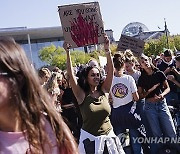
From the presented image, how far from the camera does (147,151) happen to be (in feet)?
19.7

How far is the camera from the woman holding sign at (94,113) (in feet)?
13.0

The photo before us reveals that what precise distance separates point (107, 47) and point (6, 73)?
10.0 feet

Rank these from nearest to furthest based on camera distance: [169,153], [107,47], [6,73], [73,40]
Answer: [6,73] → [107,47] → [73,40] → [169,153]

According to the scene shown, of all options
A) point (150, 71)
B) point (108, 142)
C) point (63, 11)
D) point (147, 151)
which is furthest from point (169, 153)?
point (63, 11)

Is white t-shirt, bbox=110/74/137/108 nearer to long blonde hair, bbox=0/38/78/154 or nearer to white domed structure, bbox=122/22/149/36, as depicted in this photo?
long blonde hair, bbox=0/38/78/154

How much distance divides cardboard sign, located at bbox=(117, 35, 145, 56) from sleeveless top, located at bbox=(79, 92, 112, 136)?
4184 millimetres

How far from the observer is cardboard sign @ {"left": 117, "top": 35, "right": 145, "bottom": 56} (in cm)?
818

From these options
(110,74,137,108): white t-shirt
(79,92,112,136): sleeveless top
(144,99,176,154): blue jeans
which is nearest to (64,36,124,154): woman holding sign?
(79,92,112,136): sleeveless top

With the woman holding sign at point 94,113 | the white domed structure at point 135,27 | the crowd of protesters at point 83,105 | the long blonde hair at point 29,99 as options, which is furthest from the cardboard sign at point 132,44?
the white domed structure at point 135,27

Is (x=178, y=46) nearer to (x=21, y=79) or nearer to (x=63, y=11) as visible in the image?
(x=63, y=11)

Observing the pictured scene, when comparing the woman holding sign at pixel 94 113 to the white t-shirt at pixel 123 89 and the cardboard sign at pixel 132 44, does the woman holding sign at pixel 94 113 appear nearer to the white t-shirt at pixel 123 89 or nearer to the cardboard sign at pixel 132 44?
the white t-shirt at pixel 123 89

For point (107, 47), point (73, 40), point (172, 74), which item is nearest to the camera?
point (107, 47)

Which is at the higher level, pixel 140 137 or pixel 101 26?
pixel 101 26

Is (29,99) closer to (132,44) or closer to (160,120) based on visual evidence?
(160,120)
